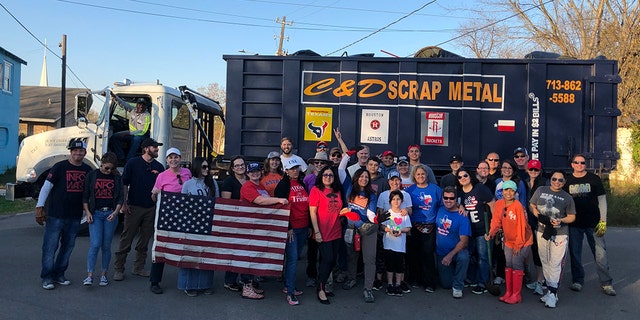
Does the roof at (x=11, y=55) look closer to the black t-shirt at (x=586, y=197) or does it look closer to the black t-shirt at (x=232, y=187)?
the black t-shirt at (x=232, y=187)

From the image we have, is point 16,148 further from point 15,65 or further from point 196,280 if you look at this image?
point 196,280

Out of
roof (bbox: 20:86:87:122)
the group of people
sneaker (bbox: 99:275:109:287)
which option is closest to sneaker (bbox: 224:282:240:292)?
the group of people

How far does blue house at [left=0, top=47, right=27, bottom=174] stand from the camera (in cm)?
2222

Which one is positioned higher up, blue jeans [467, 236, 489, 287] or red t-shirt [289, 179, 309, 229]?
red t-shirt [289, 179, 309, 229]

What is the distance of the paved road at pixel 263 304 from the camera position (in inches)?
195

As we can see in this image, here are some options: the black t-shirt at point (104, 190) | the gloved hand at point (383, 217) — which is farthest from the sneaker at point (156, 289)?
the gloved hand at point (383, 217)

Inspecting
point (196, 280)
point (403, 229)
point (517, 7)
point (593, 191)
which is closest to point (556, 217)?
point (593, 191)

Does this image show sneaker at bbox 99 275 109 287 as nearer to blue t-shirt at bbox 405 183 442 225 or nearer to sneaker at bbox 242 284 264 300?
sneaker at bbox 242 284 264 300

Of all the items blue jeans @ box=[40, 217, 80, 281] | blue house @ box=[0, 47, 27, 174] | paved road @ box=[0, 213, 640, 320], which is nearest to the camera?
paved road @ box=[0, 213, 640, 320]

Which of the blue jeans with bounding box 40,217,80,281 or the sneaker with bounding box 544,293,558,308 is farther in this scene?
the blue jeans with bounding box 40,217,80,281

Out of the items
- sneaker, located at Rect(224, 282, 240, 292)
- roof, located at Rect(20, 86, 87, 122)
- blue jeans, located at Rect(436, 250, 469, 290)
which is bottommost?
sneaker, located at Rect(224, 282, 240, 292)

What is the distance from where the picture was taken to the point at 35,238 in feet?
28.5

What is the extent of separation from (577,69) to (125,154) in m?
8.00

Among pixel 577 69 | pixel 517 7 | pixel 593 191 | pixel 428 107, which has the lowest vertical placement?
pixel 593 191
